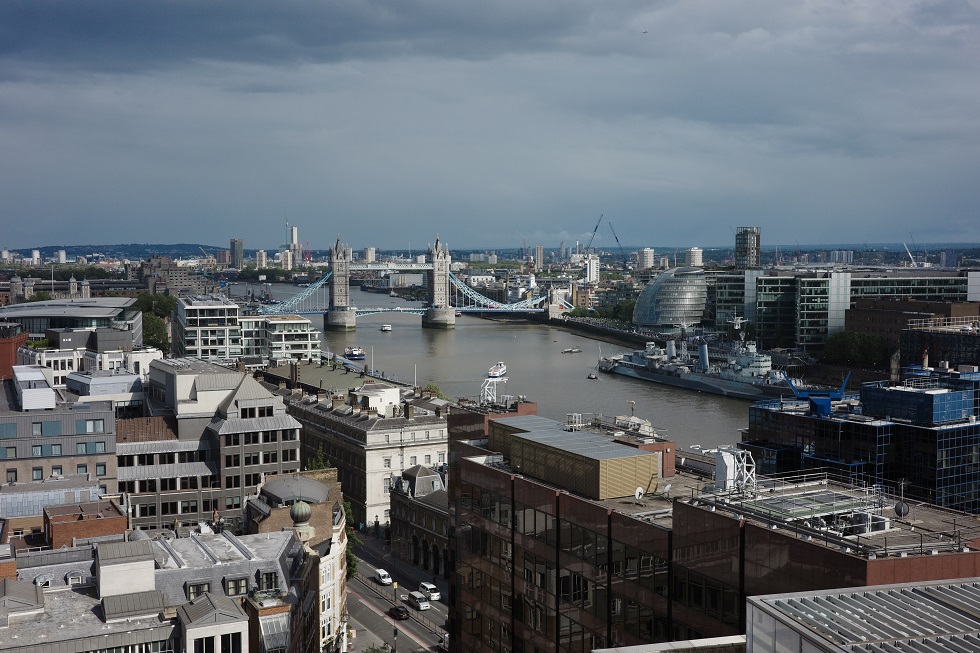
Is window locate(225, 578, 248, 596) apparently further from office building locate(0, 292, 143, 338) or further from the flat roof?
office building locate(0, 292, 143, 338)

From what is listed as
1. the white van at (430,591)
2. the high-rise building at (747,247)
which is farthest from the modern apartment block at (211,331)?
the high-rise building at (747,247)

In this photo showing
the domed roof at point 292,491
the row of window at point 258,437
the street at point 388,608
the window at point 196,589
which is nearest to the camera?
the window at point 196,589

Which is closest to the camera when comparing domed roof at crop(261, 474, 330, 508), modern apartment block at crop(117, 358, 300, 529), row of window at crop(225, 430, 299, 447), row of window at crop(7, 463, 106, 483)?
domed roof at crop(261, 474, 330, 508)

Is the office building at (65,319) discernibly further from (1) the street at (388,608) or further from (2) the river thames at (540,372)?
(1) the street at (388,608)

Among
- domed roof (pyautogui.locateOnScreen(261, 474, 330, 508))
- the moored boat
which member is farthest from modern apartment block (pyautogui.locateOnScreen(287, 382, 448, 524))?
the moored boat

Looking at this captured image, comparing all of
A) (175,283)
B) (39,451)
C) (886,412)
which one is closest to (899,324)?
(886,412)

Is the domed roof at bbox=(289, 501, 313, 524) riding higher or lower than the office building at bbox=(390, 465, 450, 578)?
higher
